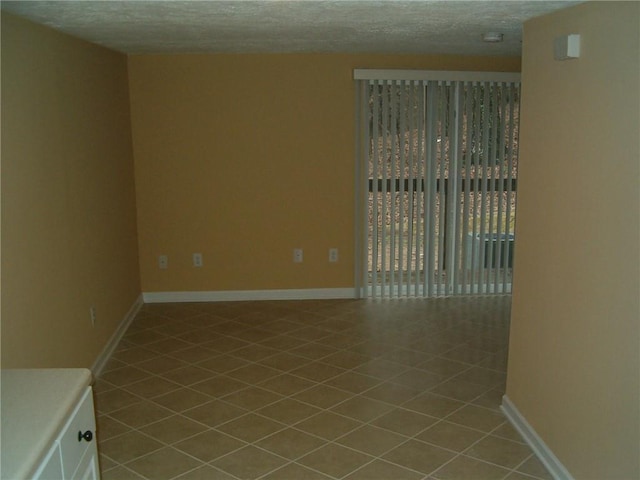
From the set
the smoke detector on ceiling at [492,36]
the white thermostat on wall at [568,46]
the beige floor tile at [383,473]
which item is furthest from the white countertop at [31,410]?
the smoke detector on ceiling at [492,36]

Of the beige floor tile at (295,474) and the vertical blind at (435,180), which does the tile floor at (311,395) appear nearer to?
the beige floor tile at (295,474)

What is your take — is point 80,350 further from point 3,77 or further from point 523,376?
point 523,376

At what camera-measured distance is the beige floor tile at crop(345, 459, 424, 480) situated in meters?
2.94

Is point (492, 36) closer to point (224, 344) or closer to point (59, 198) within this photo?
point (59, 198)

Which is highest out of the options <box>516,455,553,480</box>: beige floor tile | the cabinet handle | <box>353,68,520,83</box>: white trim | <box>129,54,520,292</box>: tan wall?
<box>353,68,520,83</box>: white trim

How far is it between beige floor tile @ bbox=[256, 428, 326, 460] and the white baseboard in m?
1.02

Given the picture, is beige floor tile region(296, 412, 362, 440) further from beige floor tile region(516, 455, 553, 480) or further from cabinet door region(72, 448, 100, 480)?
cabinet door region(72, 448, 100, 480)

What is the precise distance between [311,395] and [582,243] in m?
1.88

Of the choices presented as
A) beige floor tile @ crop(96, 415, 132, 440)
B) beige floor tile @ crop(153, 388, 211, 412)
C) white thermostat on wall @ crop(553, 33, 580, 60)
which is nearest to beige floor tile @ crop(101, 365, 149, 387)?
beige floor tile @ crop(153, 388, 211, 412)

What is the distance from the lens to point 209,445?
325cm

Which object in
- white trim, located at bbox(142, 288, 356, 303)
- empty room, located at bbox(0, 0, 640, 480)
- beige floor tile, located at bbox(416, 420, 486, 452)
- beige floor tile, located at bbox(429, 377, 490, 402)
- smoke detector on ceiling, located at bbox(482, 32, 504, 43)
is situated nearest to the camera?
empty room, located at bbox(0, 0, 640, 480)

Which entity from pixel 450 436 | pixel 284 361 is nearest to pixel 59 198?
pixel 284 361

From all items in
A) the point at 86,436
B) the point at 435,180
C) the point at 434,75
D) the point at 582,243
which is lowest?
the point at 86,436

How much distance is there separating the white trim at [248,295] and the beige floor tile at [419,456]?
8.90 feet
